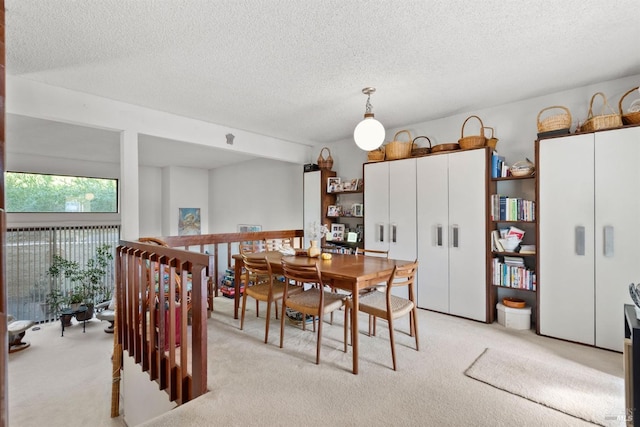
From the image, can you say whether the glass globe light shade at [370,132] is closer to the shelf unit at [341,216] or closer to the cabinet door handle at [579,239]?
the shelf unit at [341,216]

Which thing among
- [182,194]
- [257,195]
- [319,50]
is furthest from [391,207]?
[182,194]

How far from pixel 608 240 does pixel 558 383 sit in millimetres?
1357

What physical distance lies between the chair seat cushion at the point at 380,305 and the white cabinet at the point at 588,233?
1.53m

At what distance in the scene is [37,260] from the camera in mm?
5406

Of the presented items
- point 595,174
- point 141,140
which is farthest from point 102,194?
point 595,174

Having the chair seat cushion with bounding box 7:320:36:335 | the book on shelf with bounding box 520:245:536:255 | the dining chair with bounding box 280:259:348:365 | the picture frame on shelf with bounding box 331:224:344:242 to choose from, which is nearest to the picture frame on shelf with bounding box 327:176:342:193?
the picture frame on shelf with bounding box 331:224:344:242

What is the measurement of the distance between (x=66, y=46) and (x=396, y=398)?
3424 mm

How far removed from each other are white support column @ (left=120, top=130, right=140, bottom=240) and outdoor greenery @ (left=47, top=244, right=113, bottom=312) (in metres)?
Result: 2.82

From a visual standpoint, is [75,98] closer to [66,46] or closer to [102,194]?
[66,46]

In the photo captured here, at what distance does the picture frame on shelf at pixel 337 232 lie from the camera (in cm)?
467

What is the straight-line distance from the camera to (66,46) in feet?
7.23

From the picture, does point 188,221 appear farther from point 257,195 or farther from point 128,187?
point 128,187

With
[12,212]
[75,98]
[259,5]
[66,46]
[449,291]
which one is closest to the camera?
[259,5]

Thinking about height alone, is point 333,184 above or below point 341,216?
above
